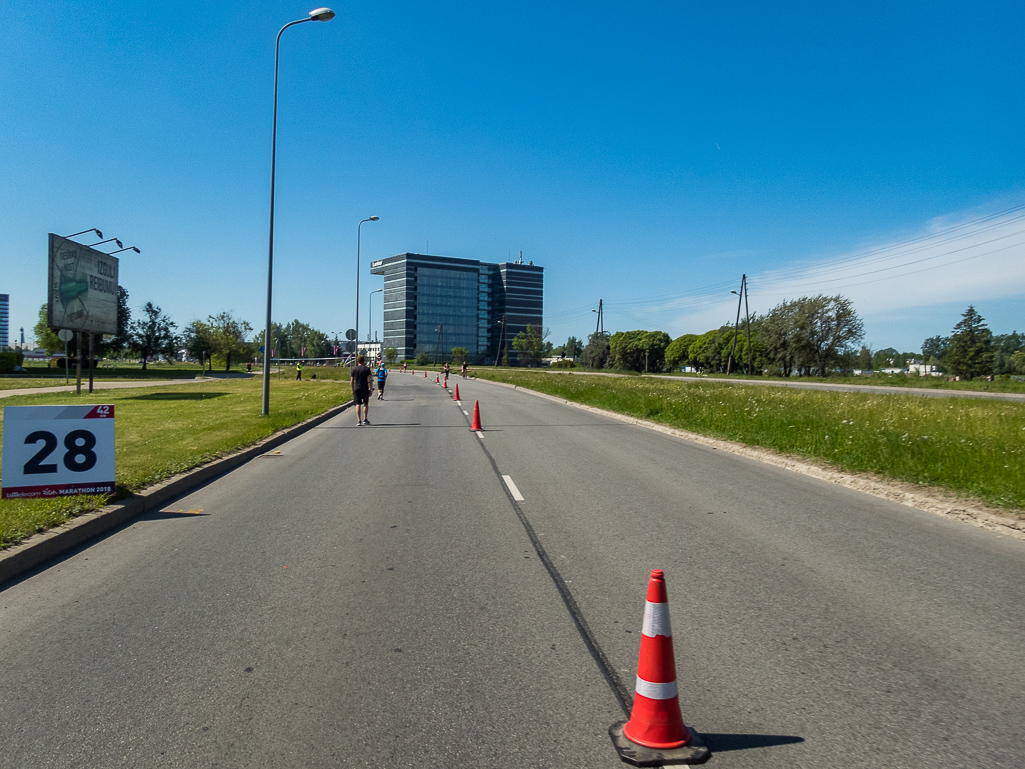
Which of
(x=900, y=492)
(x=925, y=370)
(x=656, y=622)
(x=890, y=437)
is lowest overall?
(x=900, y=492)

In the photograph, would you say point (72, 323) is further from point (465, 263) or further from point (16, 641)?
point (465, 263)

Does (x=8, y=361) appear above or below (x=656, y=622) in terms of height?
above

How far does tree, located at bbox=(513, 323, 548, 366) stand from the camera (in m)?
161

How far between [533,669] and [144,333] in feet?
327

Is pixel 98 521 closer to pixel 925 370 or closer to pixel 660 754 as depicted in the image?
pixel 660 754

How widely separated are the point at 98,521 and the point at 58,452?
1.19 m

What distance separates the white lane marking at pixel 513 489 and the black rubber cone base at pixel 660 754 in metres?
5.60

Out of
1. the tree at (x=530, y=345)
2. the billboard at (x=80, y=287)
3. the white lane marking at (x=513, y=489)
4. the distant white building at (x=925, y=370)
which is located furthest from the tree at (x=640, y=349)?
the white lane marking at (x=513, y=489)

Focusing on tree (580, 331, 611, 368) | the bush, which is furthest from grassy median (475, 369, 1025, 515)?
tree (580, 331, 611, 368)

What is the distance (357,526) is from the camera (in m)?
7.06

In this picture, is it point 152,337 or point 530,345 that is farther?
point 530,345

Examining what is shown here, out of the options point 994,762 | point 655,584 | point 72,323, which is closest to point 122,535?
point 655,584

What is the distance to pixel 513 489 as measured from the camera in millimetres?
9266

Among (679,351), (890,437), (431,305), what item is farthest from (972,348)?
(431,305)
